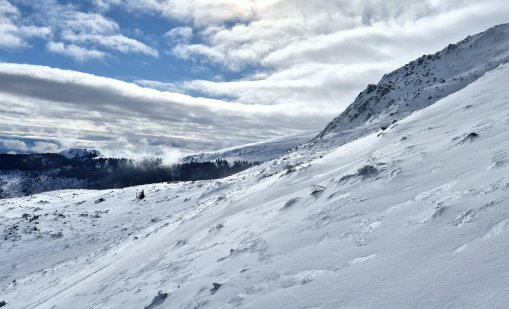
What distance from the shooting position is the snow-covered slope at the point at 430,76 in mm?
106188

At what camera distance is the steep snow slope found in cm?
586

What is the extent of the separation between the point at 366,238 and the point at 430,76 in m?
130

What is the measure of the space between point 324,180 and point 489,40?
13715cm

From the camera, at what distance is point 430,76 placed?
409ft

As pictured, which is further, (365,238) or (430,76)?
(430,76)

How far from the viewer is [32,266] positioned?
30.0 m

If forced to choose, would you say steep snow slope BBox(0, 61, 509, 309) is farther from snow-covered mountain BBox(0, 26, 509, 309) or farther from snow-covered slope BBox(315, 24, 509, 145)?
snow-covered slope BBox(315, 24, 509, 145)

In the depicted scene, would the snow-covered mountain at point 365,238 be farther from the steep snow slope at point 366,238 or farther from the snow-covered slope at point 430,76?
the snow-covered slope at point 430,76

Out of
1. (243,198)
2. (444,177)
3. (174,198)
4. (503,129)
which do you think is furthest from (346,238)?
(174,198)

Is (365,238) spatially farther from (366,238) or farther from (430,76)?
(430,76)

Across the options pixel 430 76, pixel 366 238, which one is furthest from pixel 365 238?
pixel 430 76

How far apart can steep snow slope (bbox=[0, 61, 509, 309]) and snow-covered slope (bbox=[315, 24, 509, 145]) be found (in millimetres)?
90326

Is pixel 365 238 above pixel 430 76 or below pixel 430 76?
below

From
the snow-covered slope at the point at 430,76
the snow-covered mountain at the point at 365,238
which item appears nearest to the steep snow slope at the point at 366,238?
the snow-covered mountain at the point at 365,238
